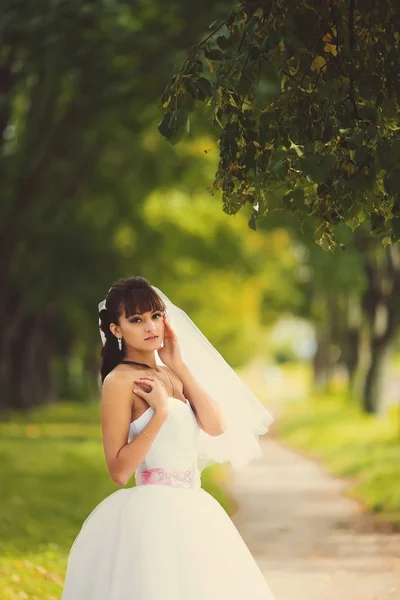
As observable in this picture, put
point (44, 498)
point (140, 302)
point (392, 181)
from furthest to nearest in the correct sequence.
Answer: point (44, 498)
point (140, 302)
point (392, 181)

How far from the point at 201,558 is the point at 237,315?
47.0m

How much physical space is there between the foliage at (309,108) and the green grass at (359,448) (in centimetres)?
692

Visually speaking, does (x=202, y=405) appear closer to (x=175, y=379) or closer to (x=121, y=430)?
(x=175, y=379)

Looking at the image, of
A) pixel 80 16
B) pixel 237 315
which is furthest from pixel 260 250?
pixel 80 16

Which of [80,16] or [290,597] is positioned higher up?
[80,16]

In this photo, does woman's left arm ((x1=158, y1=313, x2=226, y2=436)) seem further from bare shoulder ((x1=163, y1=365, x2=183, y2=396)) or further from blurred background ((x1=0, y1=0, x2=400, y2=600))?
blurred background ((x1=0, y1=0, x2=400, y2=600))

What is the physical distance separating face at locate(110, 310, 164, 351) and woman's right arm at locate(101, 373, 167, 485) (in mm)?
231

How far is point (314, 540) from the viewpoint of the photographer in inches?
403

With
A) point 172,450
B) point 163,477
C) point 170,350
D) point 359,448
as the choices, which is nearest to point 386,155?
point 170,350

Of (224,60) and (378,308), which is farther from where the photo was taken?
(378,308)

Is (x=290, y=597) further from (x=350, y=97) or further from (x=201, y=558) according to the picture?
(x=350, y=97)

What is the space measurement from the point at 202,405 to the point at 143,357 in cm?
36

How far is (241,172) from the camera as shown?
5012mm

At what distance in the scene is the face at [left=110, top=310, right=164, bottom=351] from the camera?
182 inches
